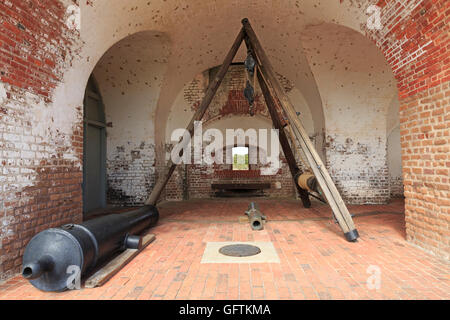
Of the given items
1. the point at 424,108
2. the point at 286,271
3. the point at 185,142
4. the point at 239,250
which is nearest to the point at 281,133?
the point at 185,142

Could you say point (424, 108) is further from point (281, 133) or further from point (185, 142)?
point (185, 142)

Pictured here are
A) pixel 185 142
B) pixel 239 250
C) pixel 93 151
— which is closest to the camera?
pixel 239 250

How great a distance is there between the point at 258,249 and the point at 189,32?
5051mm

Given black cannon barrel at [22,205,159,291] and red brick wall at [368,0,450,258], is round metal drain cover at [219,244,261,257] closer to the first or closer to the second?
black cannon barrel at [22,205,159,291]

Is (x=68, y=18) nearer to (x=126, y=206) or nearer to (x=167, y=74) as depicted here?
(x=167, y=74)

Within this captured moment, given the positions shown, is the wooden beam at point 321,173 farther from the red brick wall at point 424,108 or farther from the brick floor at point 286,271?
the red brick wall at point 424,108

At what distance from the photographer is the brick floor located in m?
2.36

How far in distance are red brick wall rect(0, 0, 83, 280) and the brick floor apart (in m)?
0.59

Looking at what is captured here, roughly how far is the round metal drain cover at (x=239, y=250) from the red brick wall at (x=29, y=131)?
210 cm

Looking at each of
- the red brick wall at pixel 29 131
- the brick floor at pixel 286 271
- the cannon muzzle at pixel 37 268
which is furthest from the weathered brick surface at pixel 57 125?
the cannon muzzle at pixel 37 268

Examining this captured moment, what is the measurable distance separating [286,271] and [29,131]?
3.10 meters

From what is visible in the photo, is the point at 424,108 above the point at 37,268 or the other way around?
above

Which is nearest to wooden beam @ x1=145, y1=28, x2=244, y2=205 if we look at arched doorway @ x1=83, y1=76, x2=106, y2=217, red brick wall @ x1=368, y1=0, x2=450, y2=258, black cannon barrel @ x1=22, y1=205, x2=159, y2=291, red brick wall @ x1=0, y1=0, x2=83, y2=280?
red brick wall @ x1=0, y1=0, x2=83, y2=280

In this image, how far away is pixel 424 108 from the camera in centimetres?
335
